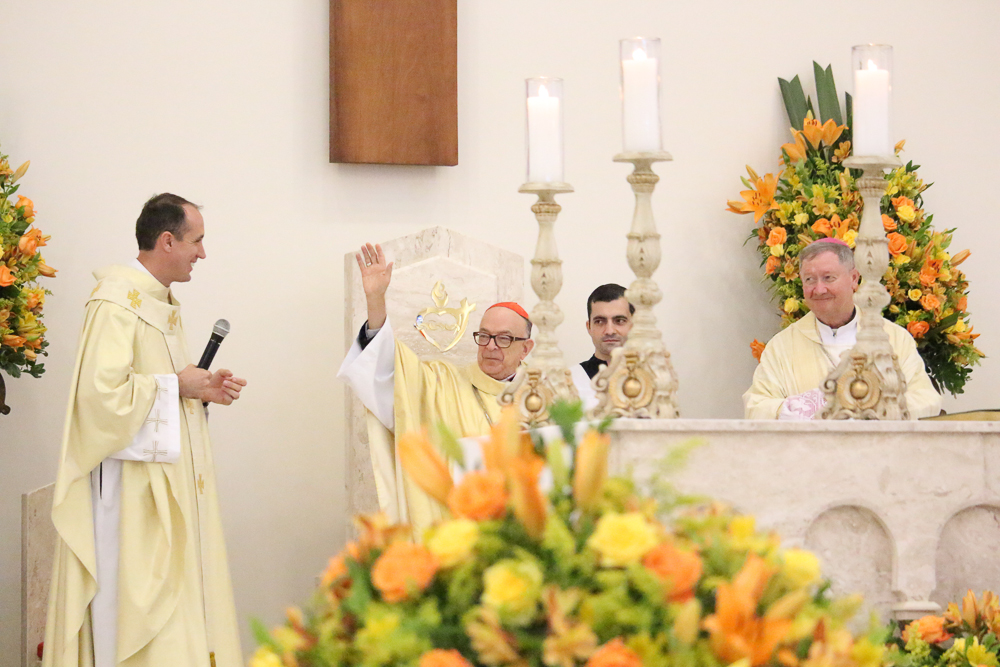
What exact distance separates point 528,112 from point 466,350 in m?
2.13

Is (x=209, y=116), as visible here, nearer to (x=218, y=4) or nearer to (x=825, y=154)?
(x=218, y=4)

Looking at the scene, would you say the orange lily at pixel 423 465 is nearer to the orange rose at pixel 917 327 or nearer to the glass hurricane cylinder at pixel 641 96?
the glass hurricane cylinder at pixel 641 96

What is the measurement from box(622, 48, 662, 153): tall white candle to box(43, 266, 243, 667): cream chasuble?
83.0 inches

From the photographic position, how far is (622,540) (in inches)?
39.1

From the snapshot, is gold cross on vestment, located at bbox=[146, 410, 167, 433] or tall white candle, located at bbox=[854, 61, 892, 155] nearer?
tall white candle, located at bbox=[854, 61, 892, 155]

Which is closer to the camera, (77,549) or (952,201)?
(77,549)

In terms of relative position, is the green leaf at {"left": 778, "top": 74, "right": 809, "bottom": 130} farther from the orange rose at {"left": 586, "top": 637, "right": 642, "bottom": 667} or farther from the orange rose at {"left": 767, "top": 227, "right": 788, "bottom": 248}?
the orange rose at {"left": 586, "top": 637, "right": 642, "bottom": 667}

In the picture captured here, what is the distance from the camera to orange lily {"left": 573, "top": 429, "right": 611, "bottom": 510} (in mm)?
1047

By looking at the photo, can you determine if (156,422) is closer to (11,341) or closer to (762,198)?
(11,341)

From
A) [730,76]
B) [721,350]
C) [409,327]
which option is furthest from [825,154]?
[409,327]

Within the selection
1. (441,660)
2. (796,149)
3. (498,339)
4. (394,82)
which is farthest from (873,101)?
(394,82)

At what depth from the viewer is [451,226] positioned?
5.50 m

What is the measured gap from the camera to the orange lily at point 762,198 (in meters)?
5.45

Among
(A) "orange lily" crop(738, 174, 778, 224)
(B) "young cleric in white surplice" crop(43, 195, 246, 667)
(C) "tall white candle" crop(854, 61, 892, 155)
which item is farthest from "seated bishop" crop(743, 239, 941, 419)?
(B) "young cleric in white surplice" crop(43, 195, 246, 667)
